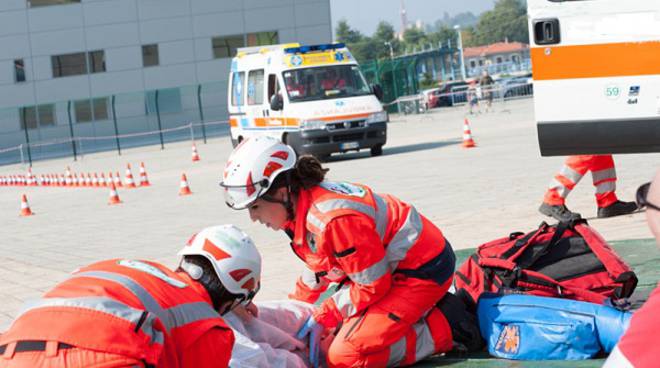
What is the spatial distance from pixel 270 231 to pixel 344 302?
6741 mm

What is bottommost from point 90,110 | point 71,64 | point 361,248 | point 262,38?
point 361,248

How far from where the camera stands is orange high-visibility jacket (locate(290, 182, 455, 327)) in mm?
5582

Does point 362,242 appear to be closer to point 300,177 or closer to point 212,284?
point 300,177

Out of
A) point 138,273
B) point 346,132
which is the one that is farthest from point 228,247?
point 346,132

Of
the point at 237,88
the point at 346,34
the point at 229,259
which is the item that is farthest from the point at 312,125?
the point at 346,34

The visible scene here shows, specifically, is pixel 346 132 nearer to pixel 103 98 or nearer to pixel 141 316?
pixel 141 316

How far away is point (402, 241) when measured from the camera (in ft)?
19.3

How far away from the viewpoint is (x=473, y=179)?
1591 centimetres

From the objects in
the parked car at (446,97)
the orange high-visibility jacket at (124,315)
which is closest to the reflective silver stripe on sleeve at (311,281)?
the orange high-visibility jacket at (124,315)

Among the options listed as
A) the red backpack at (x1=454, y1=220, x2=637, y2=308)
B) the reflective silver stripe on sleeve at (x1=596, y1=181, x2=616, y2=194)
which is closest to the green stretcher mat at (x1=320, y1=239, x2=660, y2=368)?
the red backpack at (x1=454, y1=220, x2=637, y2=308)

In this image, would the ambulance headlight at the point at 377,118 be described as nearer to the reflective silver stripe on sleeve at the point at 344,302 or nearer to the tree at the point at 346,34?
the reflective silver stripe on sleeve at the point at 344,302

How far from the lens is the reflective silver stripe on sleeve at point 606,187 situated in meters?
10.4

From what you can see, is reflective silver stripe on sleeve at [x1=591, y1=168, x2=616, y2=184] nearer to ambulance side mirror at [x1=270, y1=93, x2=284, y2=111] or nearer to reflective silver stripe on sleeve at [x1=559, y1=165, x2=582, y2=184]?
reflective silver stripe on sleeve at [x1=559, y1=165, x2=582, y2=184]

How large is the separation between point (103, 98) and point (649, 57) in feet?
155
